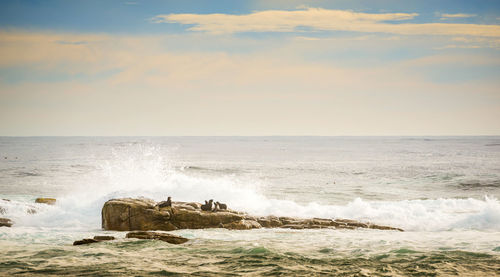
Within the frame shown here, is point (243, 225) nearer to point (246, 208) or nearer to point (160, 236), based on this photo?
point (160, 236)

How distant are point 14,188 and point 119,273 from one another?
96.7ft

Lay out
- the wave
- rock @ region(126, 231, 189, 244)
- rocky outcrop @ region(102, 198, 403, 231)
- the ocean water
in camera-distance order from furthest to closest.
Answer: the wave, rocky outcrop @ region(102, 198, 403, 231), rock @ region(126, 231, 189, 244), the ocean water

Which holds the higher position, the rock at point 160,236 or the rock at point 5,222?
the rock at point 160,236

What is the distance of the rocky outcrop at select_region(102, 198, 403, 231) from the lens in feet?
59.8

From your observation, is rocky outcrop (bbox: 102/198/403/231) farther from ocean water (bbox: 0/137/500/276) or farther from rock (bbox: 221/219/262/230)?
ocean water (bbox: 0/137/500/276)

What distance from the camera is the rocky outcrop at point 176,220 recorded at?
717 inches

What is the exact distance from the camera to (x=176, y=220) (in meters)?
18.5

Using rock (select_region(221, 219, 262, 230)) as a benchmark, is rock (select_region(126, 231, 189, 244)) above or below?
above

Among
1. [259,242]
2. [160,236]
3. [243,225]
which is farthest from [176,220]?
[259,242]

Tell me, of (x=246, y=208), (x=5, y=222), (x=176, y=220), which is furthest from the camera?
(x=246, y=208)

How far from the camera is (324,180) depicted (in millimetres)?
42375

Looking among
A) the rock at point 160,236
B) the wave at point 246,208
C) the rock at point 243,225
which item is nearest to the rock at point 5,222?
the wave at point 246,208

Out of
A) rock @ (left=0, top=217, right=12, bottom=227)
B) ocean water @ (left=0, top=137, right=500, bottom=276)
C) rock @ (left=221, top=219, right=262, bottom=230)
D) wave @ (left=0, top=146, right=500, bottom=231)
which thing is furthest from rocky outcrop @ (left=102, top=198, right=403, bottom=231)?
rock @ (left=0, top=217, right=12, bottom=227)

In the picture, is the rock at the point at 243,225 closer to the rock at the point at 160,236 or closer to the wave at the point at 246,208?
the wave at the point at 246,208
